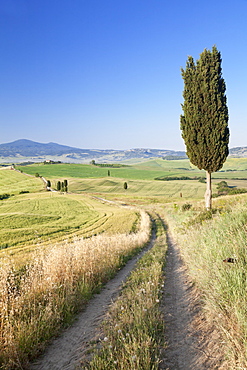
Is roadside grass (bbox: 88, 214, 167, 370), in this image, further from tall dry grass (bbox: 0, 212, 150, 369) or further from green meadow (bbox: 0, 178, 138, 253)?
green meadow (bbox: 0, 178, 138, 253)

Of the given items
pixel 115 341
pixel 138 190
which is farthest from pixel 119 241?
pixel 138 190

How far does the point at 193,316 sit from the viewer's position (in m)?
5.62

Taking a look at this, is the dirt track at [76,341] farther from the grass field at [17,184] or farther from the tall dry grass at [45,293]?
the grass field at [17,184]

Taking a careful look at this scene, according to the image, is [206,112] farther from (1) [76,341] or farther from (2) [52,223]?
(1) [76,341]

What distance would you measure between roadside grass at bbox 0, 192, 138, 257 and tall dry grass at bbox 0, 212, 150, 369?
2259 mm

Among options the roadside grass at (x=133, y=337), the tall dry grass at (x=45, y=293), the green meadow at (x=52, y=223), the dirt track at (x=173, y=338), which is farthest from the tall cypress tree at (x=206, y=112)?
the roadside grass at (x=133, y=337)

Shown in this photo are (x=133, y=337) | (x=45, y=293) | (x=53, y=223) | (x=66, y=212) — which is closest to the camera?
(x=133, y=337)

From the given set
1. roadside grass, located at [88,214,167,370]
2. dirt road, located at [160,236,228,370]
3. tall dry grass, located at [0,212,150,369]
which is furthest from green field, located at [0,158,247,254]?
dirt road, located at [160,236,228,370]

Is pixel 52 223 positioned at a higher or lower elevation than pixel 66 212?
higher

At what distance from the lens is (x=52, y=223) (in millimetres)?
32500

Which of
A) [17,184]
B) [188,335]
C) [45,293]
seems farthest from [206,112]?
[17,184]

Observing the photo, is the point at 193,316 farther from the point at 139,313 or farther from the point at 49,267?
the point at 49,267

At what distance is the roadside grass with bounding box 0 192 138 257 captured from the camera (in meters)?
22.6

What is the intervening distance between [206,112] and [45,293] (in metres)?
24.3
